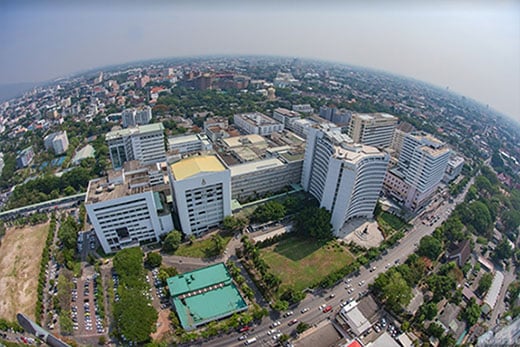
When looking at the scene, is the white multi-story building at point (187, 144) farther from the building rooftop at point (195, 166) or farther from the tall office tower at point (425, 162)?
the tall office tower at point (425, 162)

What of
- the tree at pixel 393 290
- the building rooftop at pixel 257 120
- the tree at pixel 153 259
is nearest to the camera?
the tree at pixel 393 290

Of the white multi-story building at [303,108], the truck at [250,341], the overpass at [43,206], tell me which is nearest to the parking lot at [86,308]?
the truck at [250,341]

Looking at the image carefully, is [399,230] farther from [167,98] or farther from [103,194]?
[167,98]

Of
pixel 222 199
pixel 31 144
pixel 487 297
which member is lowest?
pixel 31 144

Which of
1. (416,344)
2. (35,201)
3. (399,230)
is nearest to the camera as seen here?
(416,344)

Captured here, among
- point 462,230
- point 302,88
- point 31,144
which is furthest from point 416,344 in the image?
point 302,88

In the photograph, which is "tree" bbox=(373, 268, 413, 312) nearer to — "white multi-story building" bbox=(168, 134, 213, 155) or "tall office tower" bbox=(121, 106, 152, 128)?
"white multi-story building" bbox=(168, 134, 213, 155)

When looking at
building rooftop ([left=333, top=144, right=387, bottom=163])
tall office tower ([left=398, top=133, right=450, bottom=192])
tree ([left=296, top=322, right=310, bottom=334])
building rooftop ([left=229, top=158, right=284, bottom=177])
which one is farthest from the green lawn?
tall office tower ([left=398, top=133, right=450, bottom=192])
